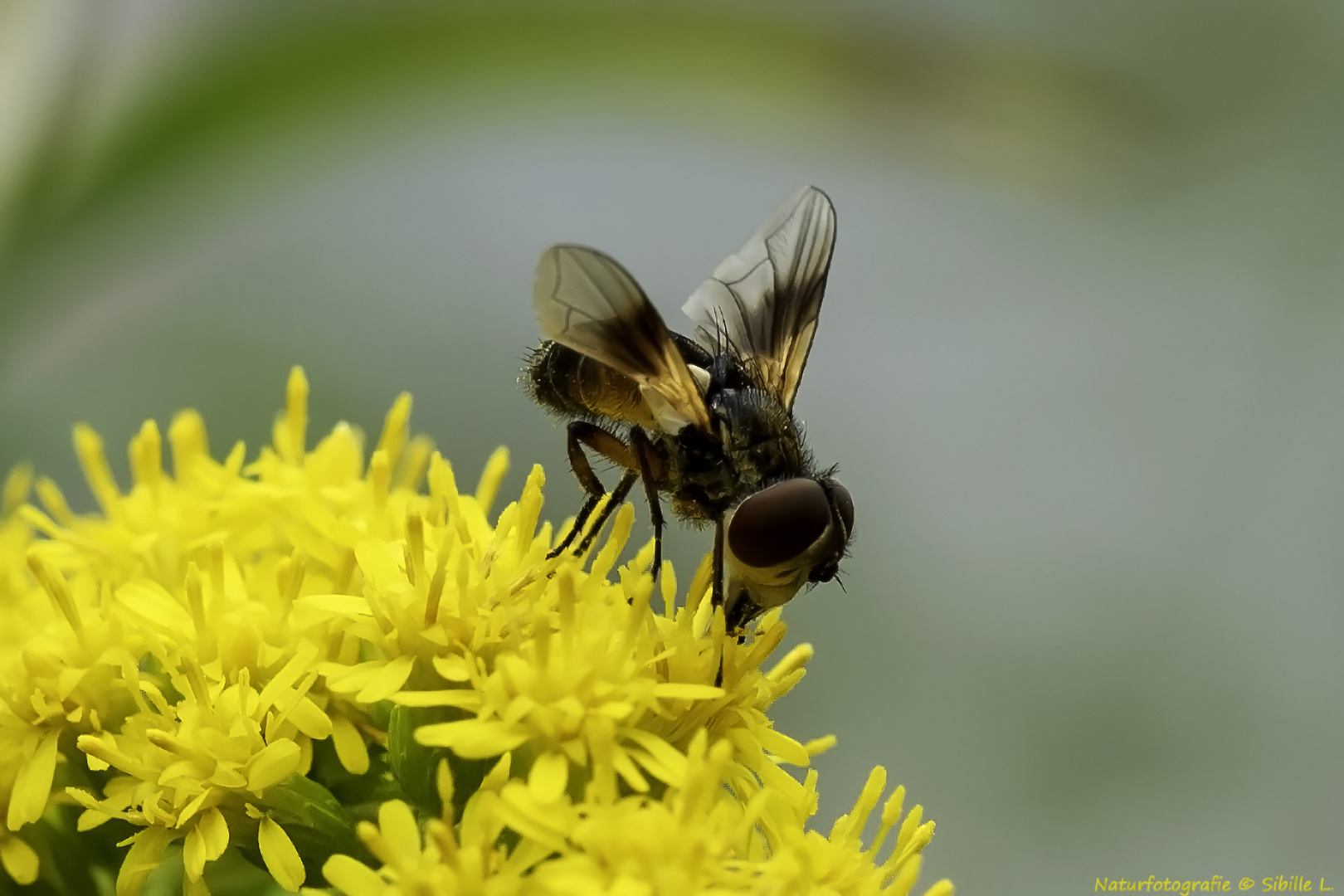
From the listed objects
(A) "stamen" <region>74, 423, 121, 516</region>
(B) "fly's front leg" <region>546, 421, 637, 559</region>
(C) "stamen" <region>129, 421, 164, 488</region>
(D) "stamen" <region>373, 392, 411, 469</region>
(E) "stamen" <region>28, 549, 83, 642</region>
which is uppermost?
(B) "fly's front leg" <region>546, 421, 637, 559</region>

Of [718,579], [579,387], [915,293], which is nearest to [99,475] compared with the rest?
[579,387]

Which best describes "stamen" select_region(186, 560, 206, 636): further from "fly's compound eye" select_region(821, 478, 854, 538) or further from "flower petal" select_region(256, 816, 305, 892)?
"fly's compound eye" select_region(821, 478, 854, 538)

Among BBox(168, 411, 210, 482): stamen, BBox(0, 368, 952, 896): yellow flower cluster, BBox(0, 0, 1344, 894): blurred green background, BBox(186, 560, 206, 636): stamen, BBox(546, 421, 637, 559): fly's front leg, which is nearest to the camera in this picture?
BBox(0, 368, 952, 896): yellow flower cluster

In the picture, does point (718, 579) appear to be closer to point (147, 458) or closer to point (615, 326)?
point (615, 326)

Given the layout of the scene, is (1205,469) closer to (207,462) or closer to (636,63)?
(636,63)

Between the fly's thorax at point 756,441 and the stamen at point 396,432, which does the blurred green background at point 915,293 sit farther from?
the fly's thorax at point 756,441

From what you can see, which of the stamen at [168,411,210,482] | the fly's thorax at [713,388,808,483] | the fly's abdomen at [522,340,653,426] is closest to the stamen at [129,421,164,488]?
the stamen at [168,411,210,482]

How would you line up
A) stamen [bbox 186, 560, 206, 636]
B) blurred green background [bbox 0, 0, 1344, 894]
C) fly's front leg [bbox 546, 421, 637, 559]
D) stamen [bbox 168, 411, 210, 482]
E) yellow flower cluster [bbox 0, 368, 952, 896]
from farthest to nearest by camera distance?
1. blurred green background [bbox 0, 0, 1344, 894]
2. stamen [bbox 168, 411, 210, 482]
3. fly's front leg [bbox 546, 421, 637, 559]
4. stamen [bbox 186, 560, 206, 636]
5. yellow flower cluster [bbox 0, 368, 952, 896]

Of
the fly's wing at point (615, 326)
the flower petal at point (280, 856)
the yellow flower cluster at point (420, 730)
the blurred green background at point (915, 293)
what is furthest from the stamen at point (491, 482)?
the blurred green background at point (915, 293)
